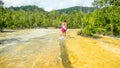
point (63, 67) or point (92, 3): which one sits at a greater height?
point (92, 3)

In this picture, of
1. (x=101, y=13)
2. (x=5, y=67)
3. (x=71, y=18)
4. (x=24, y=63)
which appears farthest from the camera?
(x=71, y=18)

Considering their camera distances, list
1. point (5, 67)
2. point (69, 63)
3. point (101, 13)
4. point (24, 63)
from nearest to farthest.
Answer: point (5, 67)
point (24, 63)
point (69, 63)
point (101, 13)

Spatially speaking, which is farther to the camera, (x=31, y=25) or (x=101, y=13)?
(x=31, y=25)

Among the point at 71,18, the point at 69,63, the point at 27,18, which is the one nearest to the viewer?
the point at 69,63

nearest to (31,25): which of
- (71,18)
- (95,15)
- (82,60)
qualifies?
(71,18)

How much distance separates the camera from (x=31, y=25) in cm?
16500

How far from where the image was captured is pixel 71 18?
173875 millimetres

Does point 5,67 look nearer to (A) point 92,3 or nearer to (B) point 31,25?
(A) point 92,3

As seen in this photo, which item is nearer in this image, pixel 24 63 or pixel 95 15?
pixel 24 63

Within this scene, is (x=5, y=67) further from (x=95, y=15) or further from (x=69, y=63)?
(x=95, y=15)

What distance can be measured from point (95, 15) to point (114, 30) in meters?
7.85

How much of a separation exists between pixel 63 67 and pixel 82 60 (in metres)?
3.05

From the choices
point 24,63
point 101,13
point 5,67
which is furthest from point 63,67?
point 101,13

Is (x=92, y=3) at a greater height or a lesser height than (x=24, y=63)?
greater
